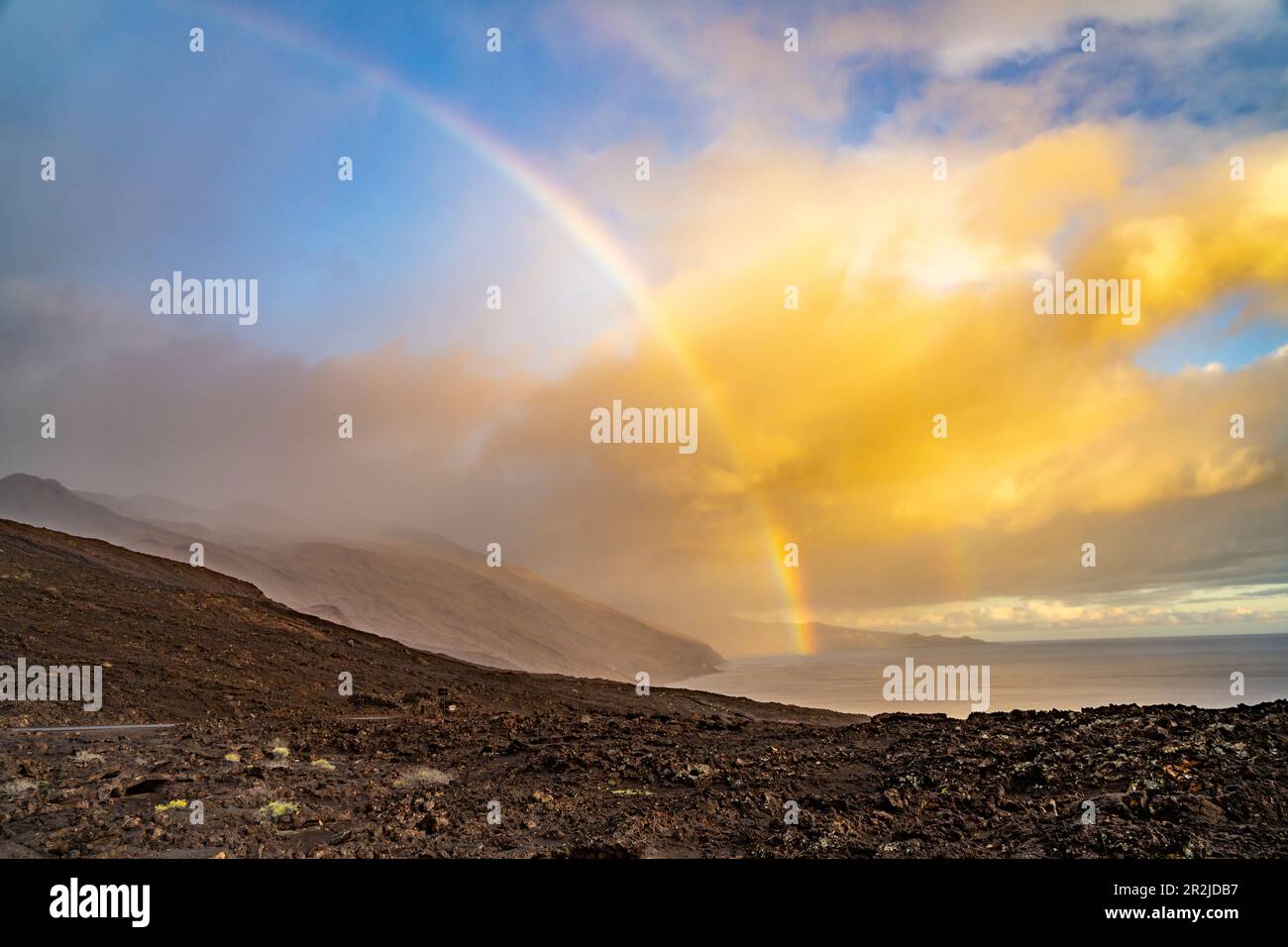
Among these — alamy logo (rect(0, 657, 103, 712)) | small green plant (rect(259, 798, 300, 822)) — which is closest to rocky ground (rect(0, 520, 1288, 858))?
small green plant (rect(259, 798, 300, 822))

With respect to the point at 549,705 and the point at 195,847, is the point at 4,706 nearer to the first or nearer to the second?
the point at 195,847

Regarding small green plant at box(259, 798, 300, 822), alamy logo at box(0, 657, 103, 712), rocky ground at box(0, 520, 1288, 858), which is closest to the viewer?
rocky ground at box(0, 520, 1288, 858)

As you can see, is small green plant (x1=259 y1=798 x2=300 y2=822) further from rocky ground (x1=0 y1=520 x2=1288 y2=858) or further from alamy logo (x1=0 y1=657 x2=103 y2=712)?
alamy logo (x1=0 y1=657 x2=103 y2=712)

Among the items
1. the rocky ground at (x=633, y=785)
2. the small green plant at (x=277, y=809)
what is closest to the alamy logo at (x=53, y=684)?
the rocky ground at (x=633, y=785)

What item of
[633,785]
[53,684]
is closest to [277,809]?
[633,785]

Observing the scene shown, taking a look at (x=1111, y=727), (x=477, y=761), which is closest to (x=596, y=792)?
(x=477, y=761)

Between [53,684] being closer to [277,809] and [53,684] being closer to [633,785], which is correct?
[277,809]

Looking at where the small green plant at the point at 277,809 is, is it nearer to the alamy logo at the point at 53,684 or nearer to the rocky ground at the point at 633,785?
the rocky ground at the point at 633,785
